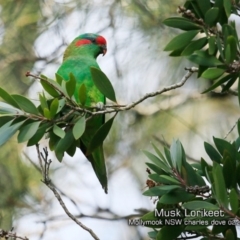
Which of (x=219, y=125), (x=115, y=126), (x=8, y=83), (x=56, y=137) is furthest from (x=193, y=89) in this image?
(x=56, y=137)

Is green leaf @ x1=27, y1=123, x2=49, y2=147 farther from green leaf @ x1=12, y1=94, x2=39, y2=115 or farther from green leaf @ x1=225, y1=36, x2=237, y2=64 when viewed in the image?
green leaf @ x1=225, y1=36, x2=237, y2=64

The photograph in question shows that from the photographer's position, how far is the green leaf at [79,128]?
96 centimetres

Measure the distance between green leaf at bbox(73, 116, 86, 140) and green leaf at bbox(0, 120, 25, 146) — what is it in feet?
0.33

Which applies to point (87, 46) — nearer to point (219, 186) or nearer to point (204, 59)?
point (204, 59)

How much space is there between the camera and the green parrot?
1.66 m

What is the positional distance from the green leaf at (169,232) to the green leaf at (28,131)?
0.94ft

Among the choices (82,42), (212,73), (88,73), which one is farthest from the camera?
(82,42)

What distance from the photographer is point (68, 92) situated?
3.30 feet

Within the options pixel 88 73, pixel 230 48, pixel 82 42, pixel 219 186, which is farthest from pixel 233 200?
pixel 82 42

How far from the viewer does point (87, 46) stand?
2246 millimetres

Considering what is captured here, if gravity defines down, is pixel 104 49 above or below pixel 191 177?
above

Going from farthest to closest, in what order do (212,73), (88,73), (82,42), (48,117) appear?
(82,42)
(88,73)
(48,117)
(212,73)

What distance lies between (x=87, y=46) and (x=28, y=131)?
133cm

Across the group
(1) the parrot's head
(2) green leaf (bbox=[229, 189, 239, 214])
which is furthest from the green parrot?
(2) green leaf (bbox=[229, 189, 239, 214])
